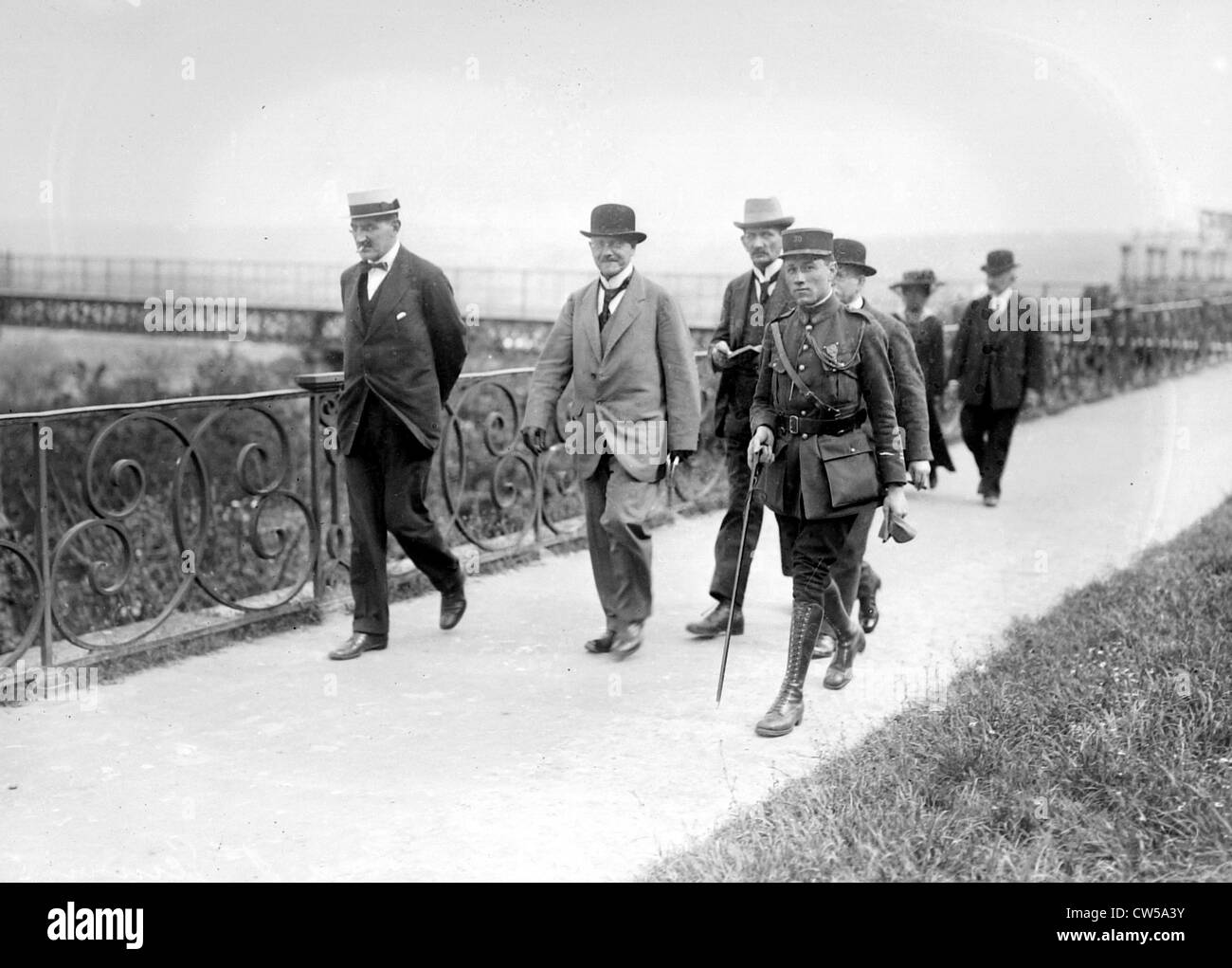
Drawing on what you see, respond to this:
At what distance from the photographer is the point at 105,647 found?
617 centimetres

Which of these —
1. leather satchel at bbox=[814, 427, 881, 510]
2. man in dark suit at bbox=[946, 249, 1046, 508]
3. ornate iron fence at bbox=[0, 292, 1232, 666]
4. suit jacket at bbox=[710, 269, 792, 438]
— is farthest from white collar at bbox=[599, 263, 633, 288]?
man in dark suit at bbox=[946, 249, 1046, 508]

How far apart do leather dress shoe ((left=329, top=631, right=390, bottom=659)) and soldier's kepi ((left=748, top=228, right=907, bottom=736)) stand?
191 cm

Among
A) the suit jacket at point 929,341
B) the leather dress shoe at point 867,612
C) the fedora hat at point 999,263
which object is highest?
the fedora hat at point 999,263

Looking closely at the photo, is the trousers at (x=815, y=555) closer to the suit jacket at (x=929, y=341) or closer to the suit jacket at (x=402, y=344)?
the suit jacket at (x=402, y=344)

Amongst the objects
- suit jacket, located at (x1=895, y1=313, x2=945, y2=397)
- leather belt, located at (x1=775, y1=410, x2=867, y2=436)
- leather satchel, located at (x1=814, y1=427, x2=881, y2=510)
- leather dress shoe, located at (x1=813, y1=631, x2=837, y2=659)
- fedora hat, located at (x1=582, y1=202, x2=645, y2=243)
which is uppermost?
fedora hat, located at (x1=582, y1=202, x2=645, y2=243)

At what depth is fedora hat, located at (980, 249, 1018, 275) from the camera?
432 inches

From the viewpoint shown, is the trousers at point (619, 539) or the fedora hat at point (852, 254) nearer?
the fedora hat at point (852, 254)

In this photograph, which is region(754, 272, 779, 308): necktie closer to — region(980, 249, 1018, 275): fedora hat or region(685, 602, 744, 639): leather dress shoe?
region(685, 602, 744, 639): leather dress shoe

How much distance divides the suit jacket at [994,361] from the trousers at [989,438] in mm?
119

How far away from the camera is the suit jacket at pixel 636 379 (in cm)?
657

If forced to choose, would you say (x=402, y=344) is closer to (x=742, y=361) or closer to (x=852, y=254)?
(x=742, y=361)

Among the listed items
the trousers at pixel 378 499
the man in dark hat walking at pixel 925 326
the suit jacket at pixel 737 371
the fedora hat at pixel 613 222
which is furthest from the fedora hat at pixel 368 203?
the man in dark hat walking at pixel 925 326

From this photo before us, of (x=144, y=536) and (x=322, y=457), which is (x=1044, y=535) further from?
(x=144, y=536)
